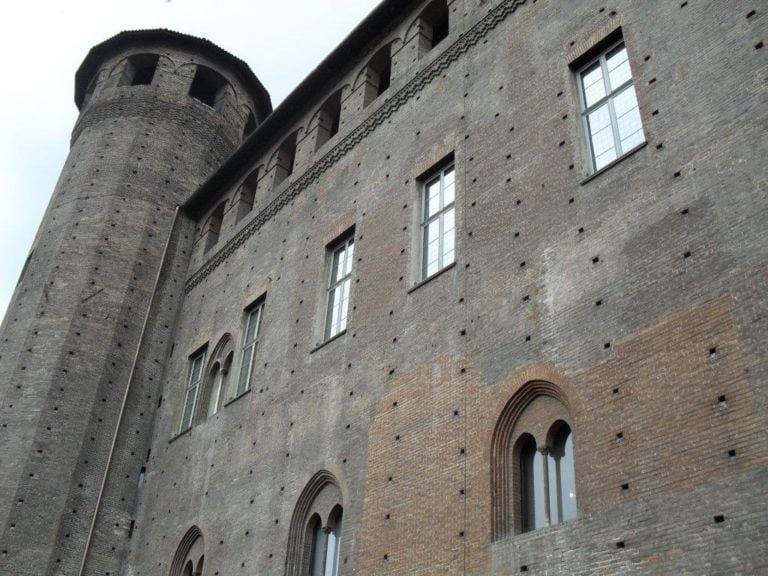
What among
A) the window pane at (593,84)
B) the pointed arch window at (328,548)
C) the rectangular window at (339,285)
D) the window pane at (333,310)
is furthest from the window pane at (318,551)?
the window pane at (593,84)

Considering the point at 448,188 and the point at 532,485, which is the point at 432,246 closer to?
the point at 448,188

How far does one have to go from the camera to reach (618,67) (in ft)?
30.5

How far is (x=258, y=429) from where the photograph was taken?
1198cm

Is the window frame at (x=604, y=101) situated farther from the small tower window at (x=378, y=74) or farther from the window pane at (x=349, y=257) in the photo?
the small tower window at (x=378, y=74)

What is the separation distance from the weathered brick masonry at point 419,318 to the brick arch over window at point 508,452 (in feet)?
0.10

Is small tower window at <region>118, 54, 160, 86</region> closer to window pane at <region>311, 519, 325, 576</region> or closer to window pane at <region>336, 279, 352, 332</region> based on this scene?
window pane at <region>336, 279, 352, 332</region>

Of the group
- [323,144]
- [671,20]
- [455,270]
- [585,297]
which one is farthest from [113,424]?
[671,20]

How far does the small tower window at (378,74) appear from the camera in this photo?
46.0 feet

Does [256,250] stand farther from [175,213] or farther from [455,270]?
[455,270]

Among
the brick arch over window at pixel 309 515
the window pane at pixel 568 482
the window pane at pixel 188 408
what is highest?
the window pane at pixel 188 408

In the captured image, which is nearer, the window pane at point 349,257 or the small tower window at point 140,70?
the window pane at point 349,257

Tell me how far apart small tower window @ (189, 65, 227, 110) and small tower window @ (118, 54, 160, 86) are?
3.16 ft

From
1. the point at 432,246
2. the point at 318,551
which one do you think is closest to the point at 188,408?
the point at 318,551

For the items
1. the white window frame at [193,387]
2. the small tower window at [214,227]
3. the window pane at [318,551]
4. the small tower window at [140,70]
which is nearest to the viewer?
the window pane at [318,551]
